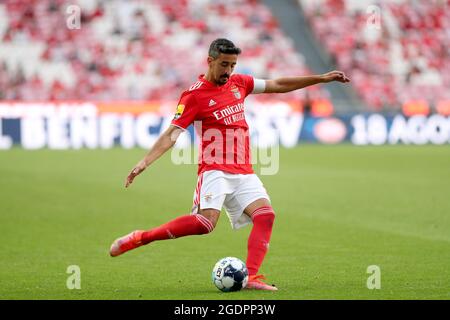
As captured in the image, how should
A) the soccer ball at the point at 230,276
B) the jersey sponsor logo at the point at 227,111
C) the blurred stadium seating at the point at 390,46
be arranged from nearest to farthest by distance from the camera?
the soccer ball at the point at 230,276 < the jersey sponsor logo at the point at 227,111 < the blurred stadium seating at the point at 390,46

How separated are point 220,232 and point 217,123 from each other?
453 centimetres

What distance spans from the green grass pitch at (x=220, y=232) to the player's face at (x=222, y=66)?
5.86ft

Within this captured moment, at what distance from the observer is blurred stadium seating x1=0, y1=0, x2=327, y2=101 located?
32312mm

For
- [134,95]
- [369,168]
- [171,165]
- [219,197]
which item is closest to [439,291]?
[219,197]

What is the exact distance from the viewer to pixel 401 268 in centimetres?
876

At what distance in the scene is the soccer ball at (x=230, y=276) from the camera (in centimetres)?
746

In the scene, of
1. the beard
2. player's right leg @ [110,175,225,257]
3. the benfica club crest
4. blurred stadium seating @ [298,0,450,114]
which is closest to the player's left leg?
player's right leg @ [110,175,225,257]

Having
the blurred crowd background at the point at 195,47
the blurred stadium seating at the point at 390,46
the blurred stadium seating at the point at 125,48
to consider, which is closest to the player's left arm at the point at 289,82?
the blurred crowd background at the point at 195,47

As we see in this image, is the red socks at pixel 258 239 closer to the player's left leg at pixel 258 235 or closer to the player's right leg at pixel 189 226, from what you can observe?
the player's left leg at pixel 258 235

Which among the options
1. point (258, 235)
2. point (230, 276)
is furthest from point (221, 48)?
point (230, 276)

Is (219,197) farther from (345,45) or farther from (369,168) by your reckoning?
(345,45)

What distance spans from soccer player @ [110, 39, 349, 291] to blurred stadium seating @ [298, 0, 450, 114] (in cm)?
2715

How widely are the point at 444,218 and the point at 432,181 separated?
5.48 metres

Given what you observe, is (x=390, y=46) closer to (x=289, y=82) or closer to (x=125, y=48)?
(x=125, y=48)
